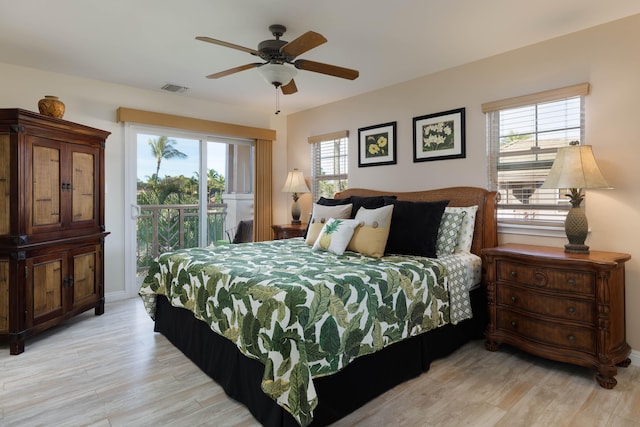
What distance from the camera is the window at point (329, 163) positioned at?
15.6 feet

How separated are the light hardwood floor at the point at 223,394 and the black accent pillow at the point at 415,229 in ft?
2.77

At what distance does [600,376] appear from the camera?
2.25 m

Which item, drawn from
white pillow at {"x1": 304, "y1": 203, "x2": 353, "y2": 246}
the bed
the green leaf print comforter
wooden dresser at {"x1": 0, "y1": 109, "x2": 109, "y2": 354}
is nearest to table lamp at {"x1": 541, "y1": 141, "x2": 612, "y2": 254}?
the bed

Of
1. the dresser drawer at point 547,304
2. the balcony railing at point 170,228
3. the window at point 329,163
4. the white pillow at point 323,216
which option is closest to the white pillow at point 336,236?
the white pillow at point 323,216

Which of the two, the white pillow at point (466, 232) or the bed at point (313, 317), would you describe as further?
the white pillow at point (466, 232)

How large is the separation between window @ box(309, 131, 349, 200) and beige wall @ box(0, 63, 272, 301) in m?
1.73

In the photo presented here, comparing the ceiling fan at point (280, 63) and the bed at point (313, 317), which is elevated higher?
the ceiling fan at point (280, 63)

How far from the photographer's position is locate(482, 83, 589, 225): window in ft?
9.38

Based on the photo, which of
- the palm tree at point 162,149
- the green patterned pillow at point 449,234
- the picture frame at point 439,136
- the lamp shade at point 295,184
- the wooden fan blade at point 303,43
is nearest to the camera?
the wooden fan blade at point 303,43

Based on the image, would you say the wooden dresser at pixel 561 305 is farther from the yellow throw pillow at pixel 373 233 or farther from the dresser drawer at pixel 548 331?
the yellow throw pillow at pixel 373 233

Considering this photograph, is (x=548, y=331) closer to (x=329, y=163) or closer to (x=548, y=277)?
(x=548, y=277)

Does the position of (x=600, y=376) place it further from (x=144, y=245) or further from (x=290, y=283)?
(x=144, y=245)

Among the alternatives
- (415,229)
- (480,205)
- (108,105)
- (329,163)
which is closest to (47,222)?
(108,105)

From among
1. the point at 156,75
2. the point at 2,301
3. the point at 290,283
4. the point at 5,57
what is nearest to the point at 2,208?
the point at 2,301
